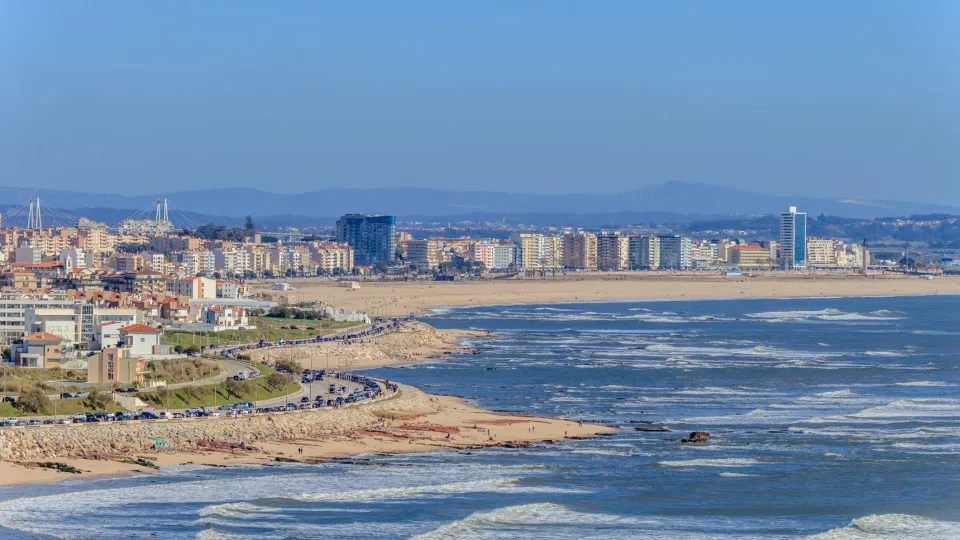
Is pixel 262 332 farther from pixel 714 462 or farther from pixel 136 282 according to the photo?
pixel 714 462

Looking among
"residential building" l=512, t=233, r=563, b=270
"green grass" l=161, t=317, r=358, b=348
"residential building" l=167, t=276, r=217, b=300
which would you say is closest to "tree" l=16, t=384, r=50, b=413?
"green grass" l=161, t=317, r=358, b=348

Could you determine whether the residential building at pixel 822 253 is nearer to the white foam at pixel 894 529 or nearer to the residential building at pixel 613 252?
the residential building at pixel 613 252

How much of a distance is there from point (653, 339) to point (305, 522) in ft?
130

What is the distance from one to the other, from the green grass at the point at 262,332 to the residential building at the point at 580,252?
10012cm

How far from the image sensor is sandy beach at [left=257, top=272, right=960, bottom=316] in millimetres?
92875

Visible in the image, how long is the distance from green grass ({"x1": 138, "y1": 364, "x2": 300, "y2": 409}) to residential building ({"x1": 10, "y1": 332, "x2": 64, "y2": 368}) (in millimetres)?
6311

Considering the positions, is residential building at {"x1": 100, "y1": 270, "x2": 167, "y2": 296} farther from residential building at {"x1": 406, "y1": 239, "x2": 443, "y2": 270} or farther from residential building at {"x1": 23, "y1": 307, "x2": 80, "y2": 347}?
residential building at {"x1": 406, "y1": 239, "x2": 443, "y2": 270}

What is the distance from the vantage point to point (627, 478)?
27.3m

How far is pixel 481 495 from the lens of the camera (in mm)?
25500

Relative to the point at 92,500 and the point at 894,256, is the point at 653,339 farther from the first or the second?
the point at 894,256

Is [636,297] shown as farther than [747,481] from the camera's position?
Yes

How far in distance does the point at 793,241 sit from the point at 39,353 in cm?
14822

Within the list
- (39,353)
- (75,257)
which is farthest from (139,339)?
(75,257)

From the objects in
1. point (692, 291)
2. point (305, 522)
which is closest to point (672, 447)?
point (305, 522)
